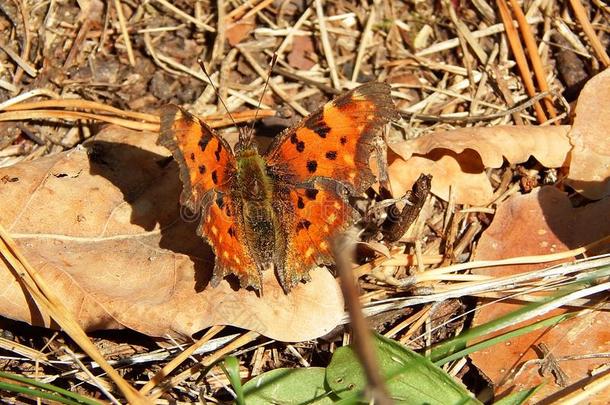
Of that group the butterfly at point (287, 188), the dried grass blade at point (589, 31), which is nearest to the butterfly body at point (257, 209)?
the butterfly at point (287, 188)

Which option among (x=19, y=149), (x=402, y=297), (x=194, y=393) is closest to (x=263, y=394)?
(x=194, y=393)

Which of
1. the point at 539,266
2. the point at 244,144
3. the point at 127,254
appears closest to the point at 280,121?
the point at 244,144

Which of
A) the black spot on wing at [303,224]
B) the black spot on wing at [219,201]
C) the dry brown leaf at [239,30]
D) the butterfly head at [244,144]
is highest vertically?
the dry brown leaf at [239,30]

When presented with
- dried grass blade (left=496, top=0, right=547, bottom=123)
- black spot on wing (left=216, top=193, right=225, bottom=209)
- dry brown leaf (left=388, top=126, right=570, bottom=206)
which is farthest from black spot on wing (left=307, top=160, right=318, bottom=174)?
dried grass blade (left=496, top=0, right=547, bottom=123)

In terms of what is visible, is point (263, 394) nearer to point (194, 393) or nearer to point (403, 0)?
point (194, 393)

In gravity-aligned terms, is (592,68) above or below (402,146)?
above

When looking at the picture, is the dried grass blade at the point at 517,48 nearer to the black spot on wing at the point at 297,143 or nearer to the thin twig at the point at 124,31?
the black spot on wing at the point at 297,143
